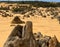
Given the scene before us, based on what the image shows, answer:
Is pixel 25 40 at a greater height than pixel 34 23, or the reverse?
pixel 25 40

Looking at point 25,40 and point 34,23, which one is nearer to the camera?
point 25,40

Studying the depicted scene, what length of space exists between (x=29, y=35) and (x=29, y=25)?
27 cm

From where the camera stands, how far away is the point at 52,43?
7730 mm

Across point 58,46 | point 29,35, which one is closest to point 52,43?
point 58,46

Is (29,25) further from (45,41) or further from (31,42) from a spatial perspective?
(45,41)

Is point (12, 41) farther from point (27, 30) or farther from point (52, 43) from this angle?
point (52, 43)

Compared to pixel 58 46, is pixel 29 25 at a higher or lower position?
higher

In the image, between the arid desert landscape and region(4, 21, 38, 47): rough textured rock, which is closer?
region(4, 21, 38, 47): rough textured rock

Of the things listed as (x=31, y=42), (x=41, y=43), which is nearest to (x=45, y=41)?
(x=41, y=43)

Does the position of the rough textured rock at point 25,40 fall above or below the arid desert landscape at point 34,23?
above

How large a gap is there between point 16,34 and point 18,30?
173 millimetres

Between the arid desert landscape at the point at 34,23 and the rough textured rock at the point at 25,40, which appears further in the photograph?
the arid desert landscape at the point at 34,23

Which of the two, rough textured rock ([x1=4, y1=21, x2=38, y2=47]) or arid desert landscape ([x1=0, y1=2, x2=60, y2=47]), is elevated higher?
rough textured rock ([x1=4, y1=21, x2=38, y2=47])

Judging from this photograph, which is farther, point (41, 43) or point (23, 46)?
point (41, 43)
